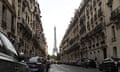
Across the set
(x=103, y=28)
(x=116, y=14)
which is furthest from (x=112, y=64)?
(x=103, y=28)

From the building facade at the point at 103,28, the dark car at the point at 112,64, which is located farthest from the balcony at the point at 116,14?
the dark car at the point at 112,64

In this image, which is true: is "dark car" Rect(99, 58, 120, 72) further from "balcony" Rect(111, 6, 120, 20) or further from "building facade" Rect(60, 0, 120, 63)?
"balcony" Rect(111, 6, 120, 20)

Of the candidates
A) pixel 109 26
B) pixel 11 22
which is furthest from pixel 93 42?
pixel 11 22

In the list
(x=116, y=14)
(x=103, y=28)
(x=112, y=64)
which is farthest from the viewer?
(x=103, y=28)

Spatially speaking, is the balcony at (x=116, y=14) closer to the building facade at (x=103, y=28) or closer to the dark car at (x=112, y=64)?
the building facade at (x=103, y=28)

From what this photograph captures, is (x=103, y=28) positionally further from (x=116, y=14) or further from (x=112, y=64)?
(x=112, y=64)

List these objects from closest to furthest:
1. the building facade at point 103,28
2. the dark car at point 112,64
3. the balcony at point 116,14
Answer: the dark car at point 112,64
the balcony at point 116,14
the building facade at point 103,28

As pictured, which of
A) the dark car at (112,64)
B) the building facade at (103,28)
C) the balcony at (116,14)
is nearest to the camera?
the dark car at (112,64)

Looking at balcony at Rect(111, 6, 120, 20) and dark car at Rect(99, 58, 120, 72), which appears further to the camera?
balcony at Rect(111, 6, 120, 20)

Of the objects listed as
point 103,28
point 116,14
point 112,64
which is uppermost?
point 116,14

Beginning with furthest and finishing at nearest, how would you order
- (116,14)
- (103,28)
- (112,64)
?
(103,28), (116,14), (112,64)

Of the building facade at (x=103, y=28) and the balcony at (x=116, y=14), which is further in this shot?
the building facade at (x=103, y=28)

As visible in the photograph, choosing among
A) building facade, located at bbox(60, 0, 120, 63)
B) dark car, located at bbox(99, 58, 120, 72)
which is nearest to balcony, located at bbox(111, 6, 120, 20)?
building facade, located at bbox(60, 0, 120, 63)

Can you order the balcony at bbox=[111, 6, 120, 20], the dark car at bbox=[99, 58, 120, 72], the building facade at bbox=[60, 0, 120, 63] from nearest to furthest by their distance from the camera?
1. the dark car at bbox=[99, 58, 120, 72]
2. the balcony at bbox=[111, 6, 120, 20]
3. the building facade at bbox=[60, 0, 120, 63]
